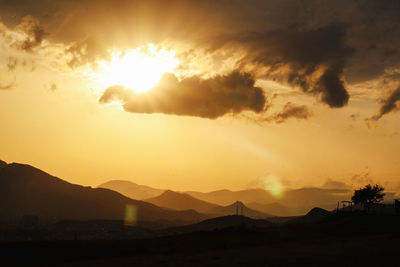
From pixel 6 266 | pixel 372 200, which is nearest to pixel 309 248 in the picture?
pixel 6 266

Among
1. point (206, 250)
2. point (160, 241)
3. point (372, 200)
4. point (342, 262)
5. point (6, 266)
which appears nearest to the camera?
point (342, 262)

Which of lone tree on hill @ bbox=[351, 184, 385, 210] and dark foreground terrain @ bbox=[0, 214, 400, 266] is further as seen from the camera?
lone tree on hill @ bbox=[351, 184, 385, 210]

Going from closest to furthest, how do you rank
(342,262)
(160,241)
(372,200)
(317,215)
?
(342,262) < (160,241) < (372,200) < (317,215)

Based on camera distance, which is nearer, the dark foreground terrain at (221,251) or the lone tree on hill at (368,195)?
the dark foreground terrain at (221,251)

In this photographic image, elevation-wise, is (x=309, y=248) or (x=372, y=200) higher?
(x=372, y=200)

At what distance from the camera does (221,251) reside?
37938 millimetres

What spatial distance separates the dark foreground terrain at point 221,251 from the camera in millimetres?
30609

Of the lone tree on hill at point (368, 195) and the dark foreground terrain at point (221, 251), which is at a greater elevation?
the lone tree on hill at point (368, 195)

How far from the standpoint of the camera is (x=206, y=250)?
3991 centimetres

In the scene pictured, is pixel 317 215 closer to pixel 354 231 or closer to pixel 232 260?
pixel 354 231

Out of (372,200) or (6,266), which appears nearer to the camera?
(6,266)

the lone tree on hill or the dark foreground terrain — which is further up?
the lone tree on hill

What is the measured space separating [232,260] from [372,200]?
199 ft

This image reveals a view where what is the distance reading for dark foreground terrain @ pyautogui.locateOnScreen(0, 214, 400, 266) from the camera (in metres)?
30.6
